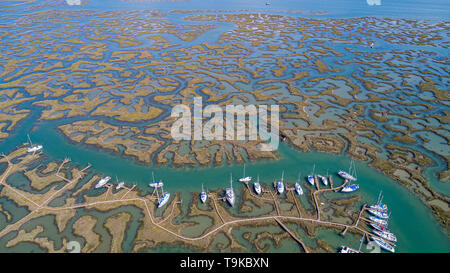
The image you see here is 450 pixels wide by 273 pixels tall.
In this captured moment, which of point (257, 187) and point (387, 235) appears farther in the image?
point (257, 187)

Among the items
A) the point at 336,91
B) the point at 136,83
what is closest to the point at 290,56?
the point at 336,91

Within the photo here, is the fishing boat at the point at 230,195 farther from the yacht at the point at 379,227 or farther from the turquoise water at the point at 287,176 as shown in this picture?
the yacht at the point at 379,227

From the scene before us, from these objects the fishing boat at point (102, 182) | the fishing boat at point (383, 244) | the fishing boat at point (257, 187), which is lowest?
the fishing boat at point (383, 244)

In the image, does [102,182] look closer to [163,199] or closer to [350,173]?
[163,199]

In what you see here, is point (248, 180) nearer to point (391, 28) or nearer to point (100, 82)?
point (100, 82)

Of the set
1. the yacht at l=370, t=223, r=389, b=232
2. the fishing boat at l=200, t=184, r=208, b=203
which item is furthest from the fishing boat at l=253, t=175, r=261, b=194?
the yacht at l=370, t=223, r=389, b=232

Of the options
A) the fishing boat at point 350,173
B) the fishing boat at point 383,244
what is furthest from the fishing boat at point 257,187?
the fishing boat at point 383,244

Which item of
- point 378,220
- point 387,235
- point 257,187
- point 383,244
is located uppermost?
point 257,187

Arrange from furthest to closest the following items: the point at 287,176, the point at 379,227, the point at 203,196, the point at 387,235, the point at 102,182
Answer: the point at 287,176
the point at 102,182
the point at 203,196
the point at 379,227
the point at 387,235

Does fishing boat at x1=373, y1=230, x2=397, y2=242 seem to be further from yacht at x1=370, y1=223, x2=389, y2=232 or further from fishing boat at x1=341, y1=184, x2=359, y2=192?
fishing boat at x1=341, y1=184, x2=359, y2=192

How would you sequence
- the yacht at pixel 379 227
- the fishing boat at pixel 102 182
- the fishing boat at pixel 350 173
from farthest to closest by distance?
1. the fishing boat at pixel 350 173
2. the fishing boat at pixel 102 182
3. the yacht at pixel 379 227

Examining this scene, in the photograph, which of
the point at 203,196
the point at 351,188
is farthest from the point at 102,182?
the point at 351,188
